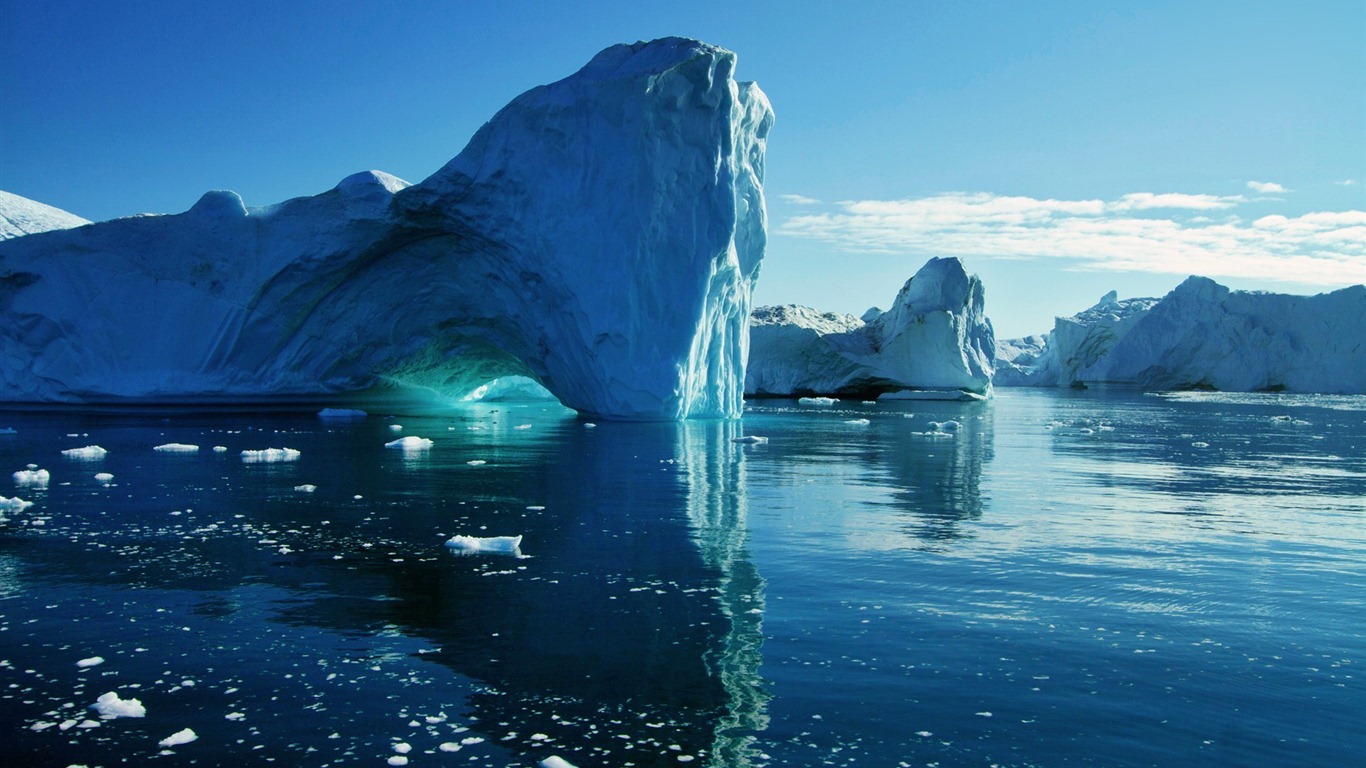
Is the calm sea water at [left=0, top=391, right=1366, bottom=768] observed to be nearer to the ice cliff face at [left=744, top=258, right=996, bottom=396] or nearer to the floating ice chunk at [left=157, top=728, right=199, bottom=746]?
the floating ice chunk at [left=157, top=728, right=199, bottom=746]

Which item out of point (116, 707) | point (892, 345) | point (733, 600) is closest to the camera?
point (116, 707)

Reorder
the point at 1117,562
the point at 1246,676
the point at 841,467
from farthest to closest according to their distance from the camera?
the point at 841,467 → the point at 1117,562 → the point at 1246,676

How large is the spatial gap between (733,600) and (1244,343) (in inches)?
2112

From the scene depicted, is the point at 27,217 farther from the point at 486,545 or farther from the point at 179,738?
the point at 179,738

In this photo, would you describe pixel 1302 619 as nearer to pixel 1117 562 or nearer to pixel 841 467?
pixel 1117 562

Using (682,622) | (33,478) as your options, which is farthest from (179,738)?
(33,478)

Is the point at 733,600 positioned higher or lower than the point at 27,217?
lower

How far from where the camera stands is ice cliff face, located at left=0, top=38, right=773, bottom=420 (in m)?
20.5

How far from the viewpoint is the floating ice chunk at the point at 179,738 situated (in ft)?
11.1

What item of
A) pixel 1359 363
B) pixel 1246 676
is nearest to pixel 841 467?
pixel 1246 676

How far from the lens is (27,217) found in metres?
30.2

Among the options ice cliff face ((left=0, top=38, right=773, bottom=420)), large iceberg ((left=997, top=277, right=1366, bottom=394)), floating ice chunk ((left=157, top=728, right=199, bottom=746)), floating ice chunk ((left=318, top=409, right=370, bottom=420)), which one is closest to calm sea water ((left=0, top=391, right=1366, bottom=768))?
floating ice chunk ((left=157, top=728, right=199, bottom=746))

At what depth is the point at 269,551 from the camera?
6.64 m

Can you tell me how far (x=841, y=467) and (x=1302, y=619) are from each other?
7.63m
